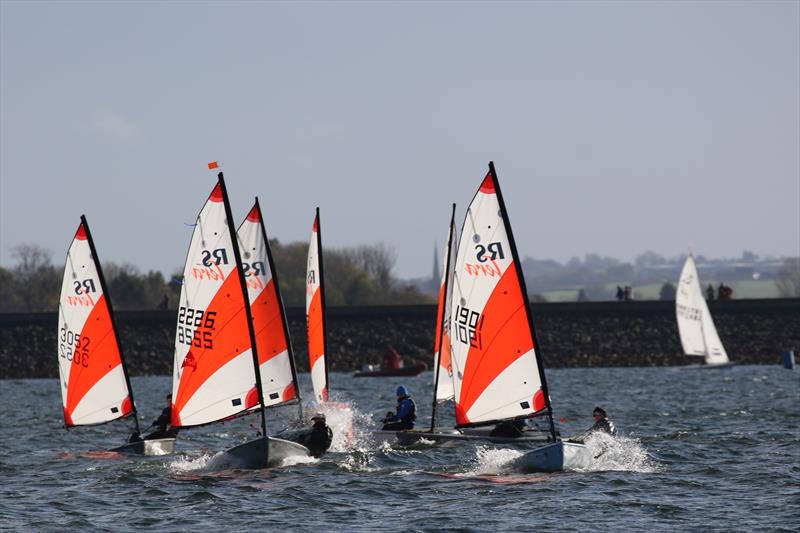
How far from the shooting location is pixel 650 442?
30.9 meters

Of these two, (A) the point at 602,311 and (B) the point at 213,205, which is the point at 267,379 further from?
(A) the point at 602,311

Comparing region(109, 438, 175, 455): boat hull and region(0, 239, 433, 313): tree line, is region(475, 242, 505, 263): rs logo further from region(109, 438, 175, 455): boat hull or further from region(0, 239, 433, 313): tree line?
region(0, 239, 433, 313): tree line

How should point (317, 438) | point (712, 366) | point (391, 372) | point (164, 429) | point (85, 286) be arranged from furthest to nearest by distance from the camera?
point (712, 366) < point (391, 372) < point (85, 286) < point (164, 429) < point (317, 438)

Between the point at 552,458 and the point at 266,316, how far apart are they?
702 centimetres

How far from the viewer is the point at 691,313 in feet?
231

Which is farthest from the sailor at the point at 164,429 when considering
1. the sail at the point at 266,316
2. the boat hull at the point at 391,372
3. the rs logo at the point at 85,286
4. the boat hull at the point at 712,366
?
the boat hull at the point at 712,366

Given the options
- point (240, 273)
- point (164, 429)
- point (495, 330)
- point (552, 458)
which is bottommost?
point (552, 458)

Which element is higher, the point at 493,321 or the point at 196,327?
the point at 196,327

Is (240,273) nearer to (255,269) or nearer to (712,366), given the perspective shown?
(255,269)

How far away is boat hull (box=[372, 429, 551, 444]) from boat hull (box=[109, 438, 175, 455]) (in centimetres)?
435

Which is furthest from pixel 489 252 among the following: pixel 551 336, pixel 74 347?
pixel 551 336

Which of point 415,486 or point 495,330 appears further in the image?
point 495,330

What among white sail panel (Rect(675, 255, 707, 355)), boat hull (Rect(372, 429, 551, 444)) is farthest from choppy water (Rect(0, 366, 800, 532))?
white sail panel (Rect(675, 255, 707, 355))

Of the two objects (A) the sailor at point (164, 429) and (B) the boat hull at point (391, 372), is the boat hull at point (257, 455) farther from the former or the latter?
(B) the boat hull at point (391, 372)
